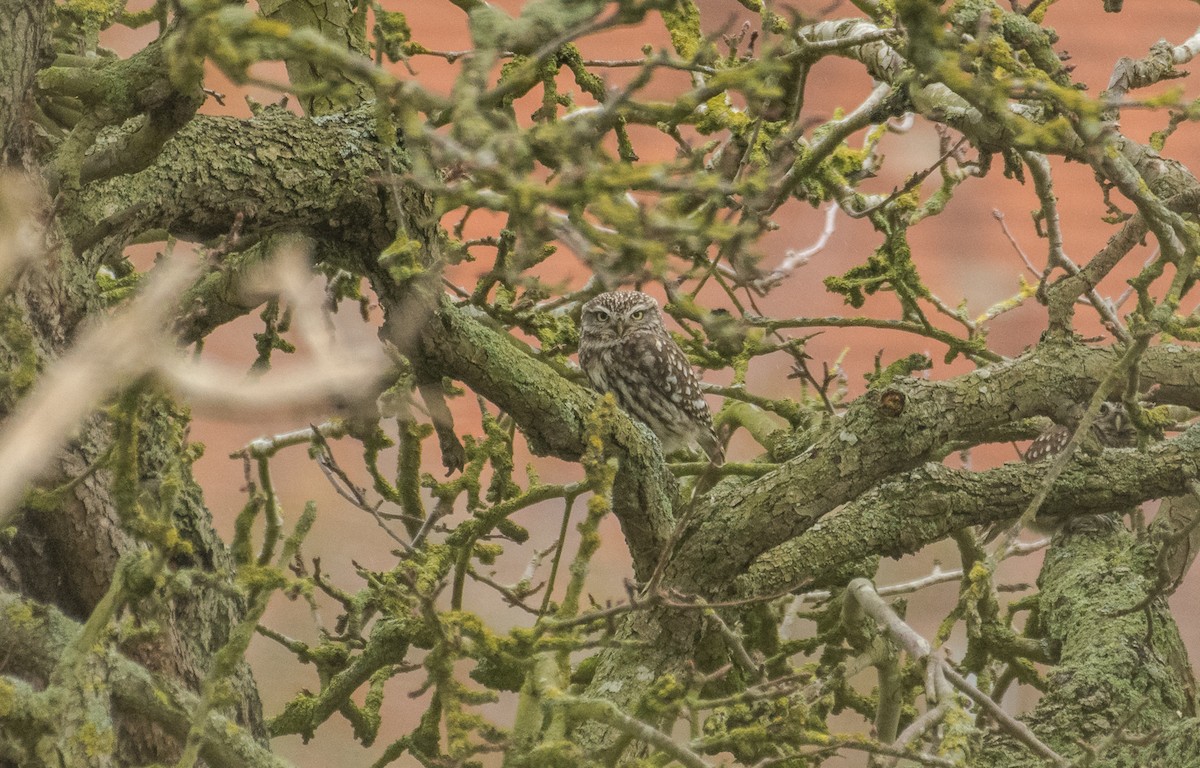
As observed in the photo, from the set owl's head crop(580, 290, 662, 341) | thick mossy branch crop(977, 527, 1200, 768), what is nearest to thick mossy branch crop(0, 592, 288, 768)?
thick mossy branch crop(977, 527, 1200, 768)

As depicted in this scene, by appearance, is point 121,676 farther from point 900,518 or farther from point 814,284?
point 814,284

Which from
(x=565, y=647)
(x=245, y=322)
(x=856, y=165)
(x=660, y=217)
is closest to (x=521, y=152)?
(x=660, y=217)

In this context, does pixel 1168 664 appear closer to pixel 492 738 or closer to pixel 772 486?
pixel 772 486

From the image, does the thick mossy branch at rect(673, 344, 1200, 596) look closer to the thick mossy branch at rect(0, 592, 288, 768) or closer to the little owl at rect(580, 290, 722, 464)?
the thick mossy branch at rect(0, 592, 288, 768)

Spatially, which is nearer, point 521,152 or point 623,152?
point 521,152

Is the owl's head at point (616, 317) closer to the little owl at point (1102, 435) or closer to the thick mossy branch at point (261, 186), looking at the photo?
the little owl at point (1102, 435)

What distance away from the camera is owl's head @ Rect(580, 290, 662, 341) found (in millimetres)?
5184

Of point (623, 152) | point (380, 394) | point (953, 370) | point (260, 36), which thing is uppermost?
point (953, 370)

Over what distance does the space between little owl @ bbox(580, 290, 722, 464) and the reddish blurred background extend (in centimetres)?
27

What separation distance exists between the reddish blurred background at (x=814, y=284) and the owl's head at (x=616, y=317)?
21 cm

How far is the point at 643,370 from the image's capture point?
5.07 metres

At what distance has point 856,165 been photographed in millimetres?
3607

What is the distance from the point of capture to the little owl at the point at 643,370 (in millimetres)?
4867

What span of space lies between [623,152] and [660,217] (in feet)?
5.42
